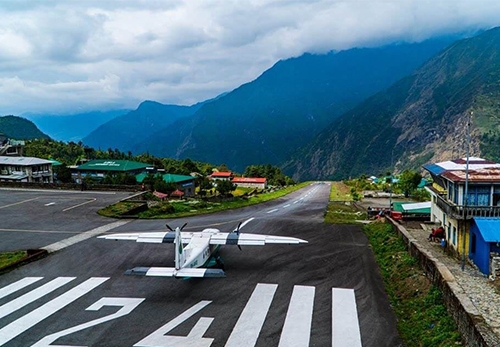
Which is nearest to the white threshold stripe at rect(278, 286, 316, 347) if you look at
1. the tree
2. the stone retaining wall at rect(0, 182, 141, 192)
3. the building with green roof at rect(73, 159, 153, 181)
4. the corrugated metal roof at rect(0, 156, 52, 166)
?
the stone retaining wall at rect(0, 182, 141, 192)

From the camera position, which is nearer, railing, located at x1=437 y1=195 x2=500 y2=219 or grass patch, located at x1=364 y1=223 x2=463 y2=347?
grass patch, located at x1=364 y1=223 x2=463 y2=347

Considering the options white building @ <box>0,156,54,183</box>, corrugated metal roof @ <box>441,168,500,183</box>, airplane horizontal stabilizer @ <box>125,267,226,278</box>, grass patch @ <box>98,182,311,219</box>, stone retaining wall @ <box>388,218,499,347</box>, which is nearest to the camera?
stone retaining wall @ <box>388,218,499,347</box>

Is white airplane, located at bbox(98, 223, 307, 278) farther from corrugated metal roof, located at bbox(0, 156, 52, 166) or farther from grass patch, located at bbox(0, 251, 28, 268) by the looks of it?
corrugated metal roof, located at bbox(0, 156, 52, 166)

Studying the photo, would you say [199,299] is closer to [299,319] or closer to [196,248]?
[196,248]

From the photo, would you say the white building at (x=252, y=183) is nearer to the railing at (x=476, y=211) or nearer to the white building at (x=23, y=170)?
the white building at (x=23, y=170)

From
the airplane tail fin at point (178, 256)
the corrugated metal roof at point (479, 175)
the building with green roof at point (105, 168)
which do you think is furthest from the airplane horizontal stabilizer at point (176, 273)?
the building with green roof at point (105, 168)

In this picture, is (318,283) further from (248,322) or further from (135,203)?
(135,203)
